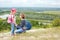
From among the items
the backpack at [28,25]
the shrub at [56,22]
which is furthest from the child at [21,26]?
the shrub at [56,22]

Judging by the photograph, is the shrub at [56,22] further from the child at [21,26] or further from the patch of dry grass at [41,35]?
the child at [21,26]

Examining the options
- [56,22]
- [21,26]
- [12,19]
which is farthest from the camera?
[56,22]

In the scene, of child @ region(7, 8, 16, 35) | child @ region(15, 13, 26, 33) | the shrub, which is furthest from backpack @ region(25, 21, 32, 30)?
the shrub

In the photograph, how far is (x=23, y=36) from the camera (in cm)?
478

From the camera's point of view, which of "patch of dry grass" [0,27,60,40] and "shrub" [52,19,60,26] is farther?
"shrub" [52,19,60,26]

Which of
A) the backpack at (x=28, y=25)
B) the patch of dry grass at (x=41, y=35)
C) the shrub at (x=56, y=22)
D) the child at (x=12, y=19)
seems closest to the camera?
the patch of dry grass at (x=41, y=35)

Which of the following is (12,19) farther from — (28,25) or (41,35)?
(41,35)

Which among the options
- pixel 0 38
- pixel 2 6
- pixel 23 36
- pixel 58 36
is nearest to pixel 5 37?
pixel 0 38

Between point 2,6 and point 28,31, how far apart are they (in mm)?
1232

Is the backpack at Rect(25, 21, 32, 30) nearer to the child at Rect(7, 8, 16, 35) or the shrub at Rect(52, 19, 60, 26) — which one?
the child at Rect(7, 8, 16, 35)

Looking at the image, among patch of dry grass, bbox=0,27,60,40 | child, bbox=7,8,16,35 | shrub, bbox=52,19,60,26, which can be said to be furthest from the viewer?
shrub, bbox=52,19,60,26

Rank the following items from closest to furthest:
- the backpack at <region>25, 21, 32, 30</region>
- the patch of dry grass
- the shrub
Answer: the patch of dry grass → the backpack at <region>25, 21, 32, 30</region> → the shrub

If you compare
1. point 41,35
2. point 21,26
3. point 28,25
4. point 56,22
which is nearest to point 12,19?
point 21,26

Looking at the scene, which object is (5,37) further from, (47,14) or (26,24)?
(47,14)
